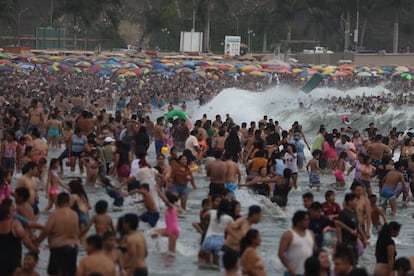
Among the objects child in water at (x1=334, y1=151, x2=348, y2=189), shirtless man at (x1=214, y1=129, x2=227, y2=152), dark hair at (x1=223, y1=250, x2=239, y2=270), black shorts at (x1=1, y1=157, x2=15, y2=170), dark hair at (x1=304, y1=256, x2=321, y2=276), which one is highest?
dark hair at (x1=304, y1=256, x2=321, y2=276)

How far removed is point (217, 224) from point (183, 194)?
4337mm

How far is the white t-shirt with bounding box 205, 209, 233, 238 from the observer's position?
1123 cm

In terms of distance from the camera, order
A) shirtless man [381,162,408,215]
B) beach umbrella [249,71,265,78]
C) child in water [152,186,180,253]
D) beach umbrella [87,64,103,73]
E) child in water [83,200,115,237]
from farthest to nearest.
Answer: beach umbrella [249,71,265,78] < beach umbrella [87,64,103,73] < shirtless man [381,162,408,215] < child in water [152,186,180,253] < child in water [83,200,115,237]

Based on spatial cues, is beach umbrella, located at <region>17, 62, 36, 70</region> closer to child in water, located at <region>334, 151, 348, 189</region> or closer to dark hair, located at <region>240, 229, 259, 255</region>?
child in water, located at <region>334, 151, 348, 189</region>

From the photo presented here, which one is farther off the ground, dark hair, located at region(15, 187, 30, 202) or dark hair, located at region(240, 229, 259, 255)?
dark hair, located at region(15, 187, 30, 202)

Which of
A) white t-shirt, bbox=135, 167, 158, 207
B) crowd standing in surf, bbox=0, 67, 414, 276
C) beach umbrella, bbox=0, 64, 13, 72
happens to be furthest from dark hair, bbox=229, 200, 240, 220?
beach umbrella, bbox=0, 64, 13, 72

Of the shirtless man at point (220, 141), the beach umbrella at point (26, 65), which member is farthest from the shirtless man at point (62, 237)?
the beach umbrella at point (26, 65)

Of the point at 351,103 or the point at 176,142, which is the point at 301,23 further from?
the point at 176,142

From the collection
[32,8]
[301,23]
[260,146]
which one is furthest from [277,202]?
[32,8]

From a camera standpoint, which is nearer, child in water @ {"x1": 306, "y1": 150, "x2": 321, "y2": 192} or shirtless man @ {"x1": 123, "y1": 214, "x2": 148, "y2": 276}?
shirtless man @ {"x1": 123, "y1": 214, "x2": 148, "y2": 276}

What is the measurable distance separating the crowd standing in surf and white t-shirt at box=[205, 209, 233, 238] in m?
0.01

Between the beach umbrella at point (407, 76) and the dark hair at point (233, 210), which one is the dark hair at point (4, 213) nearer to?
the dark hair at point (233, 210)

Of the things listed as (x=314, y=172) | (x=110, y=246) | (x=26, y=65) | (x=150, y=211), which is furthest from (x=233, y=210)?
(x=26, y=65)

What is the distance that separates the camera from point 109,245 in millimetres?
8844
